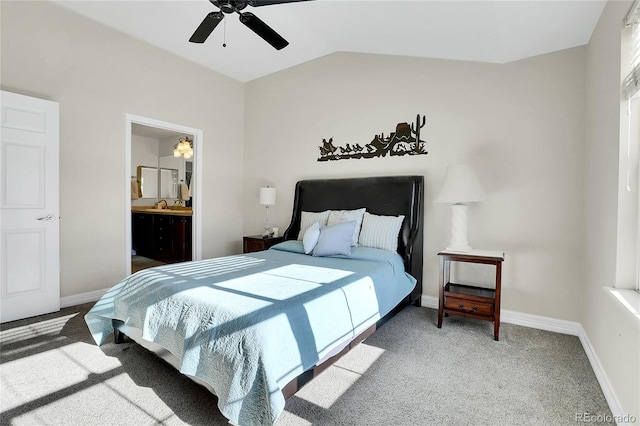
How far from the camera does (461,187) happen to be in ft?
9.27

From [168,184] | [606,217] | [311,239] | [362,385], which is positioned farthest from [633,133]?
[168,184]

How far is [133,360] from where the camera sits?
2.25m

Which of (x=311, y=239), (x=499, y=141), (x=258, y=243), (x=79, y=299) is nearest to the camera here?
(x=499, y=141)

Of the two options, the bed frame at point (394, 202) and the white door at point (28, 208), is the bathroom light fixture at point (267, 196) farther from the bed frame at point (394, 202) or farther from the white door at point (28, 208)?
the white door at point (28, 208)

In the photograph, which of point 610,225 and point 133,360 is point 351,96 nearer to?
point 610,225

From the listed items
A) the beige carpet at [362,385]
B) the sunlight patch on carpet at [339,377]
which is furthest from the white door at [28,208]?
the sunlight patch on carpet at [339,377]

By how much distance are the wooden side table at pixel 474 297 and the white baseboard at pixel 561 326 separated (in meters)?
0.35

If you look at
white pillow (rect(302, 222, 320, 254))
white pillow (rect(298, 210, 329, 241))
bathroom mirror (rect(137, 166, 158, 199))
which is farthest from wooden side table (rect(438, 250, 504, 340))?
bathroom mirror (rect(137, 166, 158, 199))

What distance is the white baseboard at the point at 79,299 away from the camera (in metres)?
3.38

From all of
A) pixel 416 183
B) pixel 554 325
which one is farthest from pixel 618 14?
pixel 554 325

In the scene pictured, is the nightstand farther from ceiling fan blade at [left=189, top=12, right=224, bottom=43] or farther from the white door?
ceiling fan blade at [left=189, top=12, right=224, bottom=43]

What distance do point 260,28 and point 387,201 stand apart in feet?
6.81

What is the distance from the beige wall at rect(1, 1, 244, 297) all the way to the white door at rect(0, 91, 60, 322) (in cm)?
18

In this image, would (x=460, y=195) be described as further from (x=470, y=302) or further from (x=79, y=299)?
(x=79, y=299)
